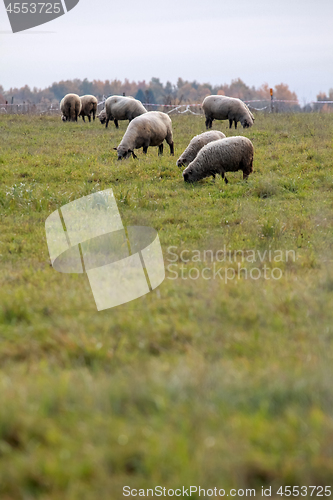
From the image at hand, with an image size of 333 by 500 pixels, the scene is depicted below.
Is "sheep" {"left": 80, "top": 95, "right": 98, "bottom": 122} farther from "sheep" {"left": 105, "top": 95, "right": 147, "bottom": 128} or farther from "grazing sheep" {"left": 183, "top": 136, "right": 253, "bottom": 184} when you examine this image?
"grazing sheep" {"left": 183, "top": 136, "right": 253, "bottom": 184}

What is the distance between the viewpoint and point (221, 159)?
11352 mm

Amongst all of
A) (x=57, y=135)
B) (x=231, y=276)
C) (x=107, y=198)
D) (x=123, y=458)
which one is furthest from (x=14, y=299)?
(x=57, y=135)

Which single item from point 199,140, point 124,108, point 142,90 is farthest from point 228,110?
point 142,90

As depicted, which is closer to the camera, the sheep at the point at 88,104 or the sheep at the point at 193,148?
the sheep at the point at 193,148

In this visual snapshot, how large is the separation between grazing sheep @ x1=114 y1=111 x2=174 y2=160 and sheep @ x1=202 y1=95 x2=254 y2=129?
21.2 feet

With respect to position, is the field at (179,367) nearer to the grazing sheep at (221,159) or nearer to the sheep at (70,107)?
the grazing sheep at (221,159)

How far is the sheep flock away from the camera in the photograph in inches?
448

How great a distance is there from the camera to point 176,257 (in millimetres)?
6418

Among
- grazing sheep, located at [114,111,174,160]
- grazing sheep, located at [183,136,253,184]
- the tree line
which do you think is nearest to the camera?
grazing sheep, located at [183,136,253,184]

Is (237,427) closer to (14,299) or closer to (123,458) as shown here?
(123,458)

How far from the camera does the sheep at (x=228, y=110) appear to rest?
20.4 m

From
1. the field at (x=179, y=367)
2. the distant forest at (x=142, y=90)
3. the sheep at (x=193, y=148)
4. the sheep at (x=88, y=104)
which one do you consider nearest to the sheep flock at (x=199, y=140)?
the sheep at (x=193, y=148)

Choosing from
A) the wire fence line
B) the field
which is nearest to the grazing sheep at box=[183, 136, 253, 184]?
the field

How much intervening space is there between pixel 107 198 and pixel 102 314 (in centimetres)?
547
